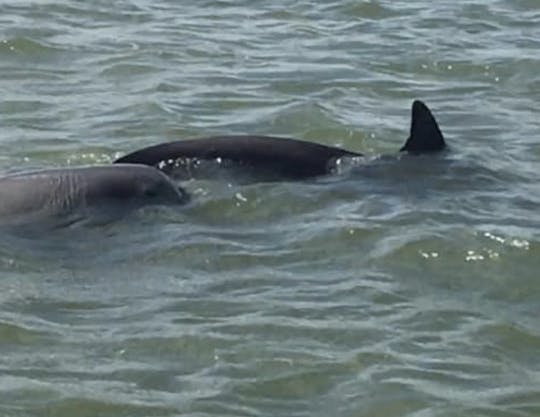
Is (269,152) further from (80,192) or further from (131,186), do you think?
(80,192)

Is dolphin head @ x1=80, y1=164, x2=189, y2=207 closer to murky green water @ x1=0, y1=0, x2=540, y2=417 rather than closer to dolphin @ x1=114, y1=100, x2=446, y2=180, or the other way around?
murky green water @ x1=0, y1=0, x2=540, y2=417

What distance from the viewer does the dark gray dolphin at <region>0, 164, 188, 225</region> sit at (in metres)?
10.4

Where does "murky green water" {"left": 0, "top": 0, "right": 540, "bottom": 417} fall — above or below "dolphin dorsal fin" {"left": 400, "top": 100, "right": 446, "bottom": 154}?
below

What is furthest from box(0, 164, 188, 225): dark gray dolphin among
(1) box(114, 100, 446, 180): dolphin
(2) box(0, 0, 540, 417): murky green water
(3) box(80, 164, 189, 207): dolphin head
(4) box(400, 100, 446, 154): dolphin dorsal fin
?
(4) box(400, 100, 446, 154): dolphin dorsal fin

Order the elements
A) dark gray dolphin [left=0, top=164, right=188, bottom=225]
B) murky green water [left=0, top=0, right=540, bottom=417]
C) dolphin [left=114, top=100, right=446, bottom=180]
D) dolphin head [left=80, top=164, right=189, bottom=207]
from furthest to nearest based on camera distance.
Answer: dolphin [left=114, top=100, right=446, bottom=180] → dolphin head [left=80, top=164, right=189, bottom=207] → dark gray dolphin [left=0, top=164, right=188, bottom=225] → murky green water [left=0, top=0, right=540, bottom=417]

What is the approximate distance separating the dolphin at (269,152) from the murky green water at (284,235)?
0.19 m

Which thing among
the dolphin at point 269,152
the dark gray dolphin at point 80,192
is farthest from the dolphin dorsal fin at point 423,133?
the dark gray dolphin at point 80,192

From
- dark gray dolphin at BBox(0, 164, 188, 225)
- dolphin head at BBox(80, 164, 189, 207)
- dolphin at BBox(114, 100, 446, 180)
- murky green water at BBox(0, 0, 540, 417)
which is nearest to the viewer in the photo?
murky green water at BBox(0, 0, 540, 417)

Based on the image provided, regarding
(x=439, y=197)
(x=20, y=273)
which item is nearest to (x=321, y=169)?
(x=439, y=197)

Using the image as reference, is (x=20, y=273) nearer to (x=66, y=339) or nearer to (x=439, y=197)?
(x=66, y=339)

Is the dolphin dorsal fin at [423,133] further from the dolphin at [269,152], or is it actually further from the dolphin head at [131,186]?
the dolphin head at [131,186]

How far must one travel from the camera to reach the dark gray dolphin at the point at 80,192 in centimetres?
1045

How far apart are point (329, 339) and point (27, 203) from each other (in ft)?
7.90

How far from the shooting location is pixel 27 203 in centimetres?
1047
